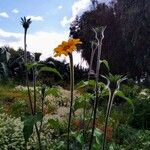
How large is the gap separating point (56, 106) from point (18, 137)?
8534 mm

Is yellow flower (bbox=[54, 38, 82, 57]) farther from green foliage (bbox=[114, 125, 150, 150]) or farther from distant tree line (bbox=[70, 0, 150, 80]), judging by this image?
distant tree line (bbox=[70, 0, 150, 80])

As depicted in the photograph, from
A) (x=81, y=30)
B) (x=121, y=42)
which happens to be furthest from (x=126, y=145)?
(x=81, y=30)

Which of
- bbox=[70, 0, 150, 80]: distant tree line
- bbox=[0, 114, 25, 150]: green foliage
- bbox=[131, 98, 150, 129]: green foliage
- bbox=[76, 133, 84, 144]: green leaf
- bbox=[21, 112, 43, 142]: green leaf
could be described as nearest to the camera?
bbox=[21, 112, 43, 142]: green leaf

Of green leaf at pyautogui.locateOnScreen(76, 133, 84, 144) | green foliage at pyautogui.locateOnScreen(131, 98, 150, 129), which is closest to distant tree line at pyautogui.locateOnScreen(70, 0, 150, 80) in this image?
green foliage at pyautogui.locateOnScreen(131, 98, 150, 129)

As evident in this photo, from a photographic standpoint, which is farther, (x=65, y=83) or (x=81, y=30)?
(x=81, y=30)

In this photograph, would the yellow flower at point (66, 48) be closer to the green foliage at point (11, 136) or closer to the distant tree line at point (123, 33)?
the green foliage at point (11, 136)

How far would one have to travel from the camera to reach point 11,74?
28.5 metres

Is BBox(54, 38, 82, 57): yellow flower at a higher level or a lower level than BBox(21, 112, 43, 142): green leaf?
→ higher

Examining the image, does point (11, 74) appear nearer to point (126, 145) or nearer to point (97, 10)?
point (97, 10)

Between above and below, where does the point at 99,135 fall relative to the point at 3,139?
above

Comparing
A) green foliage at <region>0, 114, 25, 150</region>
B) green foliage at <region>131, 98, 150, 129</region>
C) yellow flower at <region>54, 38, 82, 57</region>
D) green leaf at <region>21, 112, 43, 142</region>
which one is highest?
yellow flower at <region>54, 38, 82, 57</region>

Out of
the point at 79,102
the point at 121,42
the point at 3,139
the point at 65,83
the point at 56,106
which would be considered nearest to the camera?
the point at 79,102

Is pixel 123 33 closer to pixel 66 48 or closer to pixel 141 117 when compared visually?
pixel 141 117

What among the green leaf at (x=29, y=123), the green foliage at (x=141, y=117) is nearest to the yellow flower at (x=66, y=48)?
the green leaf at (x=29, y=123)
